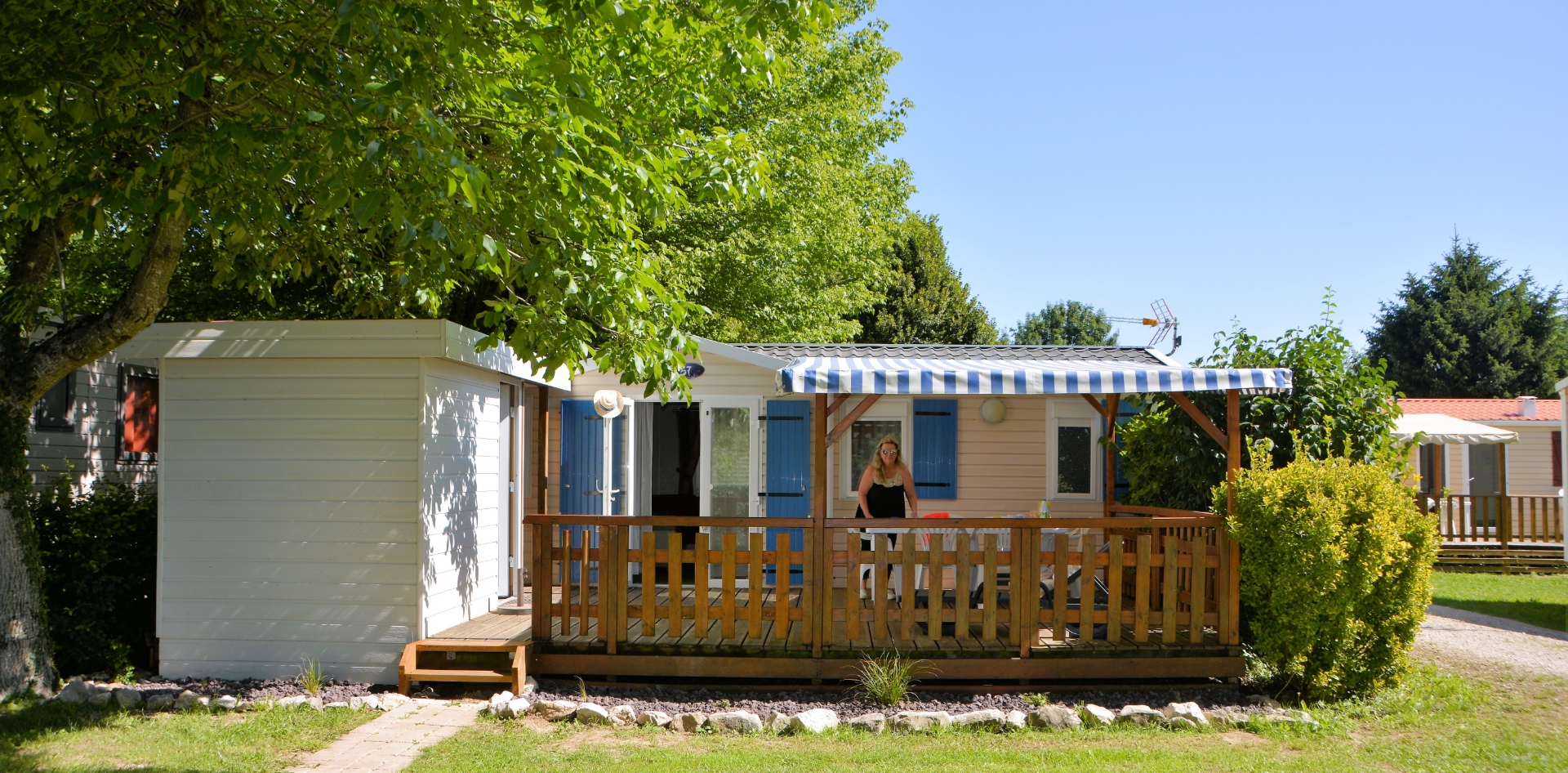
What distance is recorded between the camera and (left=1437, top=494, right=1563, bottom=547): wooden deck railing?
15.1m

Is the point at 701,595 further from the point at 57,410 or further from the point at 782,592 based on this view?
the point at 57,410

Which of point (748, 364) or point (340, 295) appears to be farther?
point (340, 295)

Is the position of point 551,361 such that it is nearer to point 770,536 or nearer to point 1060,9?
point 770,536

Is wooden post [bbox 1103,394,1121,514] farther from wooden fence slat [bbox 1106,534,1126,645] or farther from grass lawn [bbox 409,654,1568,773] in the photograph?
grass lawn [bbox 409,654,1568,773]

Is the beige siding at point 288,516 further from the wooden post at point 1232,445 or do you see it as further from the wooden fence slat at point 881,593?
the wooden post at point 1232,445

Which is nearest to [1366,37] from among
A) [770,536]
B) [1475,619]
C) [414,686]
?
[1475,619]

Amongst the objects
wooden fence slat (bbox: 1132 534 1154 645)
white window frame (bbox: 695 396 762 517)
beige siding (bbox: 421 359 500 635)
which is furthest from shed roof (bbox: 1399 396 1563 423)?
beige siding (bbox: 421 359 500 635)

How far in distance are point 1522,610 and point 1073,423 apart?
203 inches

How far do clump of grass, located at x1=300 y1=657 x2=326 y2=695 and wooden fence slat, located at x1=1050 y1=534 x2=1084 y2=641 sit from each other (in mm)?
4551

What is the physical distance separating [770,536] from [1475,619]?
22.0 ft

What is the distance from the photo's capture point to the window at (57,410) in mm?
9836

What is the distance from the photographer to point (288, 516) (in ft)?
22.3

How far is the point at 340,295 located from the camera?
36.3ft

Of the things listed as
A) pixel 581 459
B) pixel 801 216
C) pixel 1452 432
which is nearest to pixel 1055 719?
pixel 581 459
